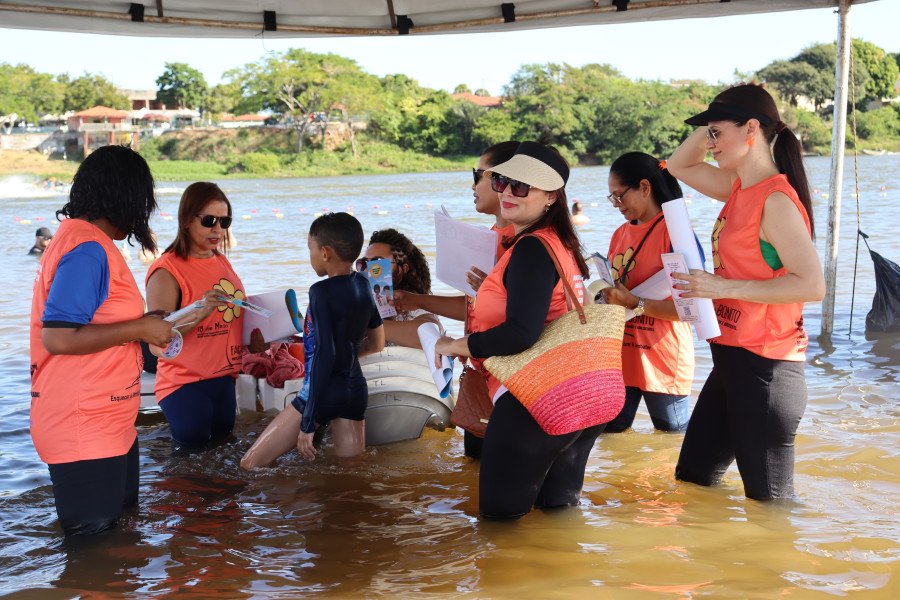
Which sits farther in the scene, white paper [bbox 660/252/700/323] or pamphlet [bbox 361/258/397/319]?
pamphlet [bbox 361/258/397/319]

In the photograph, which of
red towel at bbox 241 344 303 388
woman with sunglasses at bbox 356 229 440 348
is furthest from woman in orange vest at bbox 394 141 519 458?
red towel at bbox 241 344 303 388

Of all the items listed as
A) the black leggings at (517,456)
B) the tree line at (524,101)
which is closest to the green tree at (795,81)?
the tree line at (524,101)

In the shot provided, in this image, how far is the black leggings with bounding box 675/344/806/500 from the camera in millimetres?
3465

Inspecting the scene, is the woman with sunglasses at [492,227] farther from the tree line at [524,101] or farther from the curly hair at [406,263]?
the tree line at [524,101]

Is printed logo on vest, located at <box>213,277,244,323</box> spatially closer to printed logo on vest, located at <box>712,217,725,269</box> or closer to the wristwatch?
the wristwatch

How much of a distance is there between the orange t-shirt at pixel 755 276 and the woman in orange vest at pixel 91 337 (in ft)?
7.10

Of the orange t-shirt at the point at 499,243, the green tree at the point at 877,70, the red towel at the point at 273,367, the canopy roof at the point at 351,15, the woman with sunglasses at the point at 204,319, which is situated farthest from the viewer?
the green tree at the point at 877,70

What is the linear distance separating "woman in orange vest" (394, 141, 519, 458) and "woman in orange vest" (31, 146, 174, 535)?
141 cm

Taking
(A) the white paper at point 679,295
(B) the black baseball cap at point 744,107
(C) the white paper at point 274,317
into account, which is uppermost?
(B) the black baseball cap at point 744,107

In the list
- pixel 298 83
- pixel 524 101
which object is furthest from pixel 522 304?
pixel 298 83

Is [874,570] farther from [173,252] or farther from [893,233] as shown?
[893,233]

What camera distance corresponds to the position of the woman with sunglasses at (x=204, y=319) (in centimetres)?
485

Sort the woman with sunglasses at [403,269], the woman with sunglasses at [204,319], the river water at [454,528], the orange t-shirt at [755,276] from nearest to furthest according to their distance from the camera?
the orange t-shirt at [755,276] → the river water at [454,528] → the woman with sunglasses at [204,319] → the woman with sunglasses at [403,269]

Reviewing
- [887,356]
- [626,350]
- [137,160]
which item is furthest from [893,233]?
[137,160]
